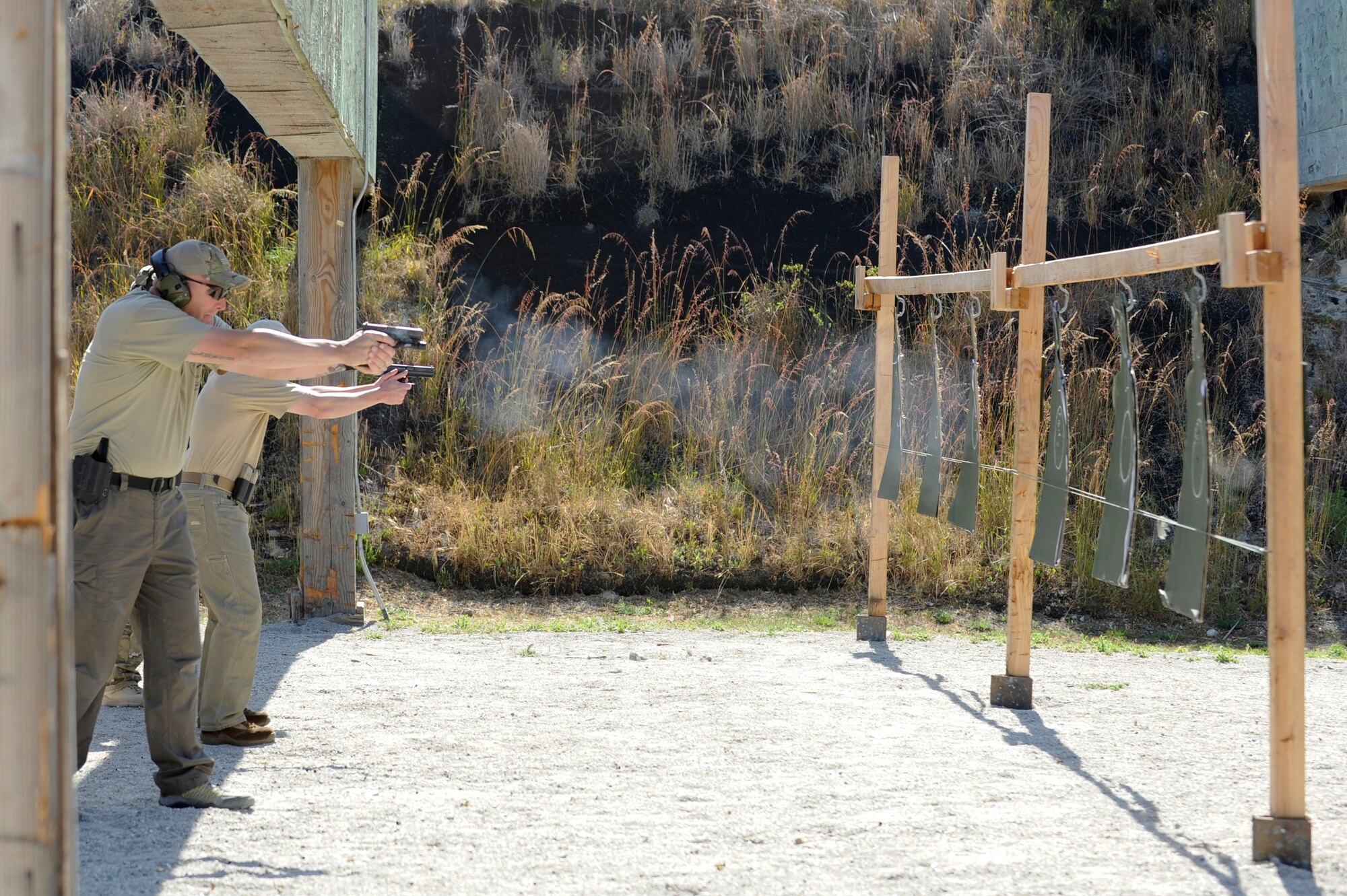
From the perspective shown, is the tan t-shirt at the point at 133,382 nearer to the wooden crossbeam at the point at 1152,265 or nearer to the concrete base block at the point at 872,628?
the wooden crossbeam at the point at 1152,265

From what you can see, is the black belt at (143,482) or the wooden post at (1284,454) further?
the black belt at (143,482)

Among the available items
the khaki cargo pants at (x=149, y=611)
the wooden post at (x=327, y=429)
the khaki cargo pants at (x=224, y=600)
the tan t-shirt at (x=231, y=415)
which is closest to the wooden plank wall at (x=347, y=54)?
the wooden post at (x=327, y=429)

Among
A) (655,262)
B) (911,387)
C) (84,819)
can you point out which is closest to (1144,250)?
(84,819)

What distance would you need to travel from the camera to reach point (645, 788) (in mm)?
3832

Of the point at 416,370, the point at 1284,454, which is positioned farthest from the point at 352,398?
the point at 1284,454

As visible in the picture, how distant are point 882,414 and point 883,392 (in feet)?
0.42

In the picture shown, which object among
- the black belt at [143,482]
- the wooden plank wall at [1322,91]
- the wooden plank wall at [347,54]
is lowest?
the black belt at [143,482]

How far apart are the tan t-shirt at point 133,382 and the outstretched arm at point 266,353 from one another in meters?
0.05

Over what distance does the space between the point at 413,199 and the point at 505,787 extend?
819 centimetres

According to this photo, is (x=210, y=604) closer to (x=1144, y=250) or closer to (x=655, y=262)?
(x=1144, y=250)

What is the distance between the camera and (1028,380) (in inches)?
192

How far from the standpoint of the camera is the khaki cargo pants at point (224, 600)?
4.15 metres

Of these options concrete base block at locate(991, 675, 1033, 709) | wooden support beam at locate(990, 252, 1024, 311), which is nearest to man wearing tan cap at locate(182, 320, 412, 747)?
wooden support beam at locate(990, 252, 1024, 311)

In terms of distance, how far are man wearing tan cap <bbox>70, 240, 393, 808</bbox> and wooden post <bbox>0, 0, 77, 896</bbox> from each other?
1.75m
